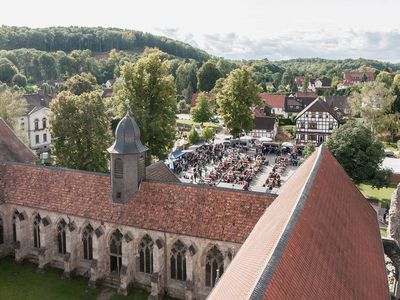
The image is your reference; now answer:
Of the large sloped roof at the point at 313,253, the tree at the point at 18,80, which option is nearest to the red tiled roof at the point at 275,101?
the tree at the point at 18,80

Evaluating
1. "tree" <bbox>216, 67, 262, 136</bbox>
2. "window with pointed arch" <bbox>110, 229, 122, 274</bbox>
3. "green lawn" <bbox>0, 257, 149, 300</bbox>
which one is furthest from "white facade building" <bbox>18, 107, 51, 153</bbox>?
"window with pointed arch" <bbox>110, 229, 122, 274</bbox>

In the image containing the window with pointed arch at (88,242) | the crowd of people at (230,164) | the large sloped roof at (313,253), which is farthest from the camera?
the crowd of people at (230,164)

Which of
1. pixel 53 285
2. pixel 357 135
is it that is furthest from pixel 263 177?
pixel 53 285

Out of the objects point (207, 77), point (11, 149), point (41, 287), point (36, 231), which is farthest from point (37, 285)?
point (207, 77)

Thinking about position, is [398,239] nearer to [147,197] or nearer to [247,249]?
[247,249]

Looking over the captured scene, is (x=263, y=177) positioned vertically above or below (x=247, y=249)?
below

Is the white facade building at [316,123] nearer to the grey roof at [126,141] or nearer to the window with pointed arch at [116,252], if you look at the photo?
the grey roof at [126,141]
